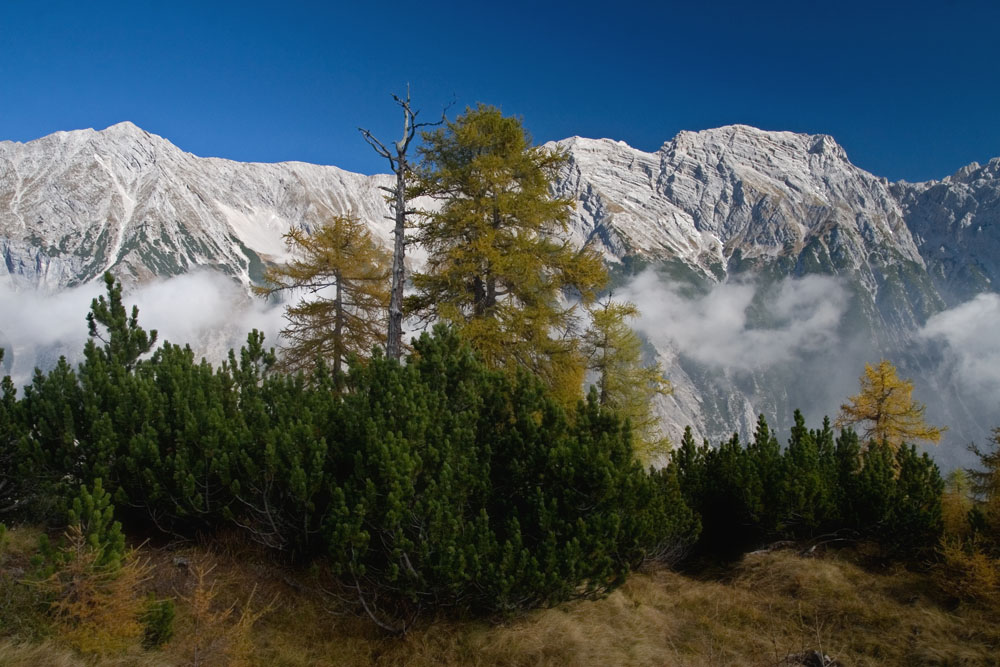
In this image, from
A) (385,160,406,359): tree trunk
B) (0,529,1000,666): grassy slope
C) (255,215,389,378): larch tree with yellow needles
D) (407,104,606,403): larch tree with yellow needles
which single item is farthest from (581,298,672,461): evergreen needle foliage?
(0,529,1000,666): grassy slope

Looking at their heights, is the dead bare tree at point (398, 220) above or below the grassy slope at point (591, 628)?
above

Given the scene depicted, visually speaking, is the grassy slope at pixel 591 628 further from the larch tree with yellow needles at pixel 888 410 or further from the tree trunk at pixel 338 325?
the larch tree with yellow needles at pixel 888 410

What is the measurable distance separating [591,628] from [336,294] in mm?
16050

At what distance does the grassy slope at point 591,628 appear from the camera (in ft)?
21.0

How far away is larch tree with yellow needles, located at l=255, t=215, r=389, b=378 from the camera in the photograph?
19609 mm

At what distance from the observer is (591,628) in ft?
24.3

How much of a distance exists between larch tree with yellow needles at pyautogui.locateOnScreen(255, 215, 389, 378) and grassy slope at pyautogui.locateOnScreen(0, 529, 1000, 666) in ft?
39.9

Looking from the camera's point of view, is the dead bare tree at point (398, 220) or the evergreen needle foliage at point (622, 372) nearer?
the dead bare tree at point (398, 220)

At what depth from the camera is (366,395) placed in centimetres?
801

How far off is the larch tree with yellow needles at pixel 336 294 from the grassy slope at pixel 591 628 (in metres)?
12.2

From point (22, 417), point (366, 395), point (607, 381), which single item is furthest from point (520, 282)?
point (22, 417)

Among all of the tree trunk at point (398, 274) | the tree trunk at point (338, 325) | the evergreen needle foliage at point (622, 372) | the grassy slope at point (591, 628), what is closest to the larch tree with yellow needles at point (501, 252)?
the tree trunk at point (398, 274)

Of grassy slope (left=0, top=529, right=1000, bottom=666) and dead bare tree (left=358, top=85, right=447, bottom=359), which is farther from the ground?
dead bare tree (left=358, top=85, right=447, bottom=359)

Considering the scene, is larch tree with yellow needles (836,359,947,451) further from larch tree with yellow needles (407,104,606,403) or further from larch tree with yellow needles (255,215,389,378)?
larch tree with yellow needles (255,215,389,378)
